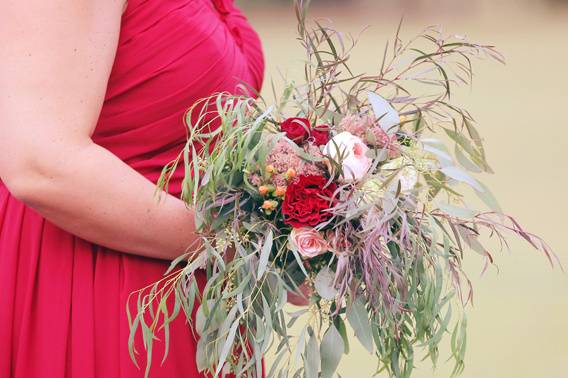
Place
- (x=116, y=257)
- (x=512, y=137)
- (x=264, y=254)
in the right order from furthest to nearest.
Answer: (x=512, y=137)
(x=116, y=257)
(x=264, y=254)

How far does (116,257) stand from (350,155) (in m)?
0.49

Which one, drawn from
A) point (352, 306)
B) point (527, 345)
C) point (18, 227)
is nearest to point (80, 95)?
point (18, 227)

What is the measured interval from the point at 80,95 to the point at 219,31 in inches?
14.3

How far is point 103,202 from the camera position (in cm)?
177

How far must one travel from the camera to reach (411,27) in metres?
20.9

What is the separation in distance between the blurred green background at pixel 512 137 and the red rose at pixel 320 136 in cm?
11

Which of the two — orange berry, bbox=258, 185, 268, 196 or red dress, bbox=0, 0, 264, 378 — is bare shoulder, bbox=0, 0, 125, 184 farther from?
orange berry, bbox=258, 185, 268, 196

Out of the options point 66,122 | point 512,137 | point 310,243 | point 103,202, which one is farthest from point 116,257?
point 512,137

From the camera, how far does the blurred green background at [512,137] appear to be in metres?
5.59

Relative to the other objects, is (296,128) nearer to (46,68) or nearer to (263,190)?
(263,190)

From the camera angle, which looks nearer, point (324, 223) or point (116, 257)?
point (324, 223)

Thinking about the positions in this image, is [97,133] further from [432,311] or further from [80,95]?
[432,311]

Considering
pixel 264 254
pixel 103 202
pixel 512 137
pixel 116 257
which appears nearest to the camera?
pixel 264 254

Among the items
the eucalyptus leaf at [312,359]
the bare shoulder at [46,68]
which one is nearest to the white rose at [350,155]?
the eucalyptus leaf at [312,359]
